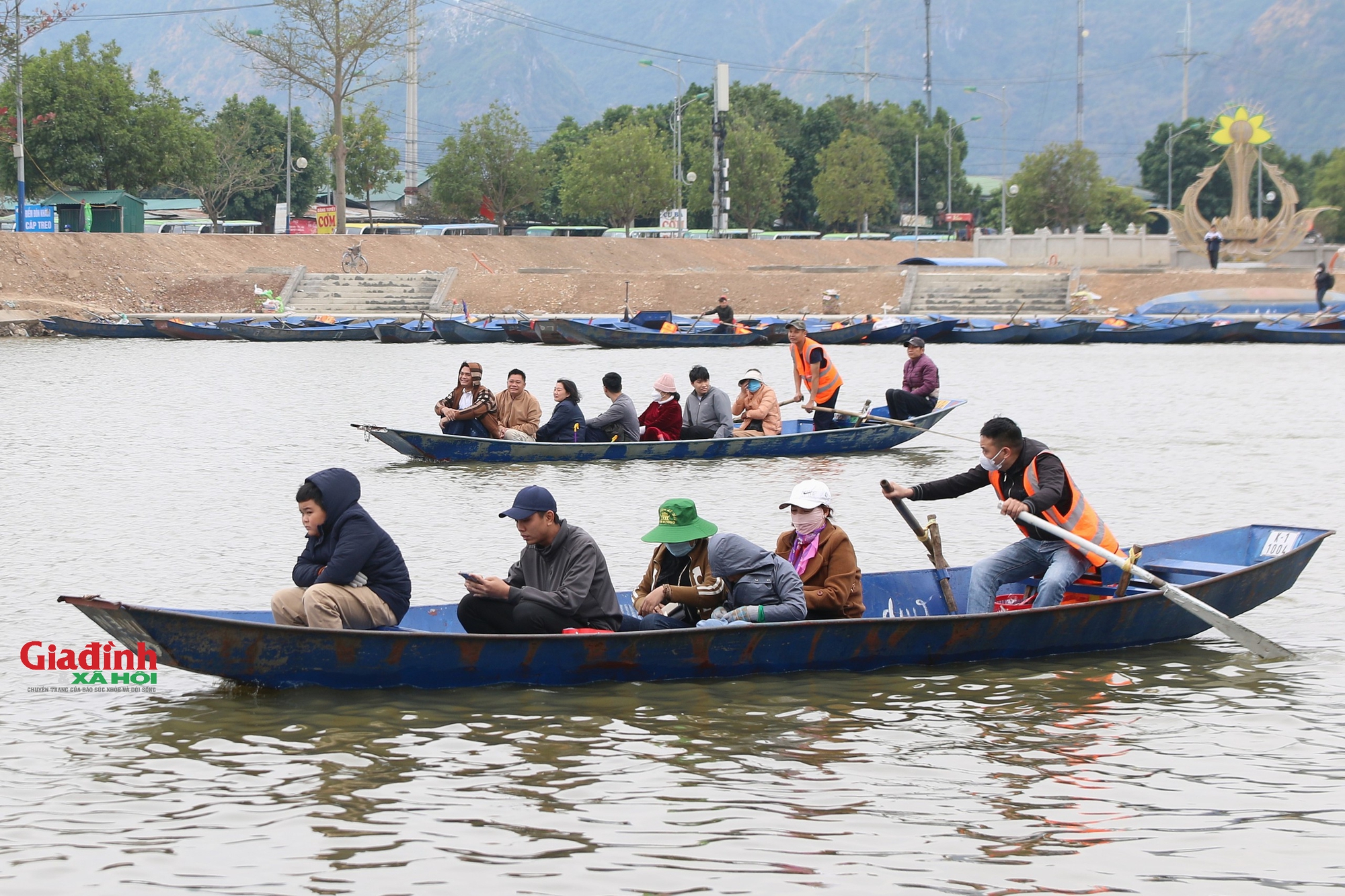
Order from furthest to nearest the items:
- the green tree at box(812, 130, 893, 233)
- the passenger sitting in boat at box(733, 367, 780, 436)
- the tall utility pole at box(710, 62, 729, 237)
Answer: the green tree at box(812, 130, 893, 233), the tall utility pole at box(710, 62, 729, 237), the passenger sitting in boat at box(733, 367, 780, 436)

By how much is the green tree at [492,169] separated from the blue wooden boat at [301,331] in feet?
91.4

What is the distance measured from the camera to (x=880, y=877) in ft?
20.7

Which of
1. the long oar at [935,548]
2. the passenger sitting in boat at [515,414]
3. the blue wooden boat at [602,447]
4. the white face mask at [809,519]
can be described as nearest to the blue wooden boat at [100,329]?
the blue wooden boat at [602,447]

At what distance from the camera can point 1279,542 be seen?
1061 centimetres

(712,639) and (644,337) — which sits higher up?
(644,337)

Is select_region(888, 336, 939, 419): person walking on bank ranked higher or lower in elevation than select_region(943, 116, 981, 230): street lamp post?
lower

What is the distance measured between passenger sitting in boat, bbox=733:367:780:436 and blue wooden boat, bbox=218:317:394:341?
27.4 meters

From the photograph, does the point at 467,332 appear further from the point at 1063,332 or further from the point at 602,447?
the point at 602,447

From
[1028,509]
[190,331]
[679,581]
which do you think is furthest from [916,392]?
[190,331]

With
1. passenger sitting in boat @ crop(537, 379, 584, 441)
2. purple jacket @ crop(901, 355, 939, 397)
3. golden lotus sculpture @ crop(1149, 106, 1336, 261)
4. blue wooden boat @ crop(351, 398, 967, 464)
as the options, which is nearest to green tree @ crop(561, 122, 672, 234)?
golden lotus sculpture @ crop(1149, 106, 1336, 261)

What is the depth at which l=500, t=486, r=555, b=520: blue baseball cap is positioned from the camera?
8.39m

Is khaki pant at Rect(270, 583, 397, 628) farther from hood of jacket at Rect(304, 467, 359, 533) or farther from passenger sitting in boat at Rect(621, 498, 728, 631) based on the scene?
passenger sitting in boat at Rect(621, 498, 728, 631)

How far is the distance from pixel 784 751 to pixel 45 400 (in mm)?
22133

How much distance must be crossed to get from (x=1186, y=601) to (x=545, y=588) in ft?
13.5
